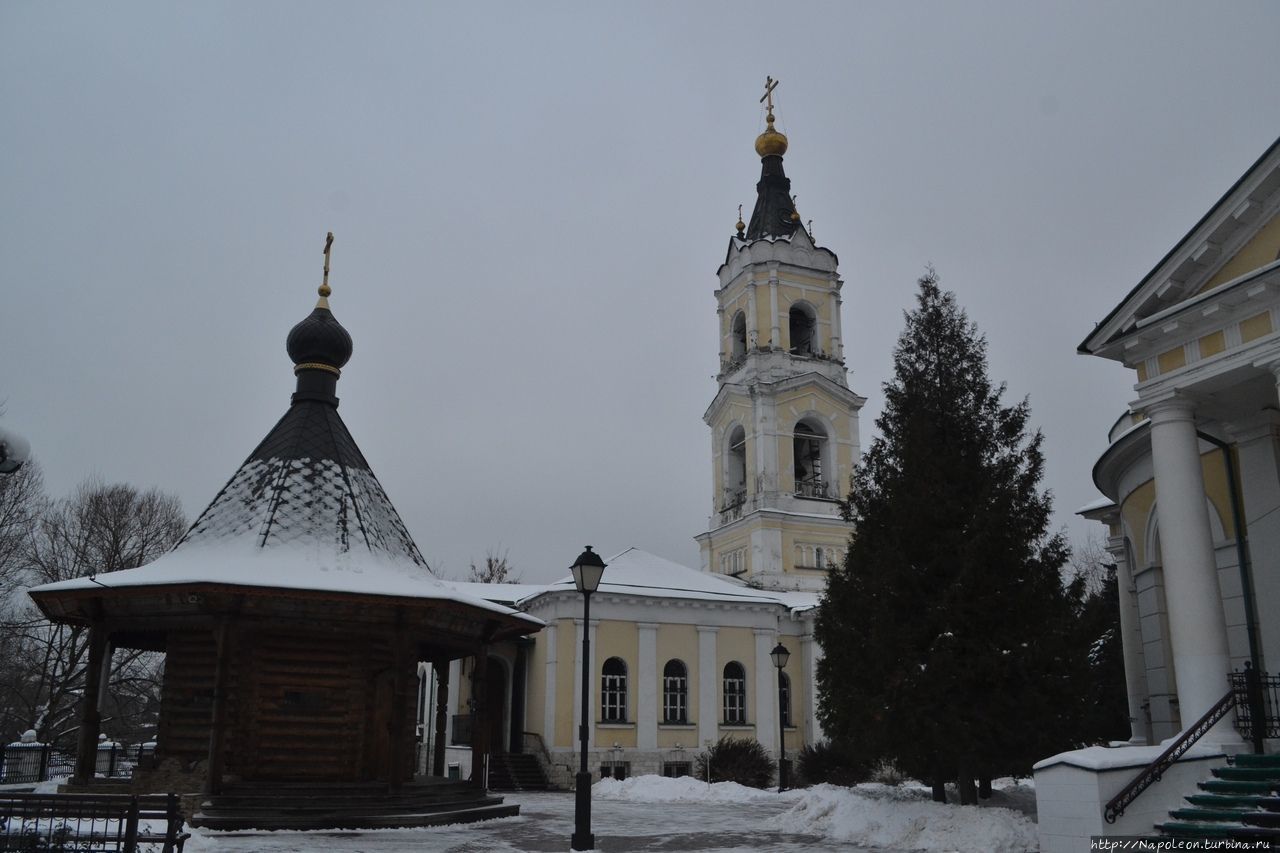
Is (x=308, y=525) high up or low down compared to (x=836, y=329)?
down

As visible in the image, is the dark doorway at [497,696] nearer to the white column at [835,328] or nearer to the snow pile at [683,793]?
the snow pile at [683,793]

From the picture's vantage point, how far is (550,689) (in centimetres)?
3155

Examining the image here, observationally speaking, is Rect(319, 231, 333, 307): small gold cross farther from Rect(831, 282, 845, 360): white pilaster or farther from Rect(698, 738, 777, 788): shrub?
Rect(831, 282, 845, 360): white pilaster

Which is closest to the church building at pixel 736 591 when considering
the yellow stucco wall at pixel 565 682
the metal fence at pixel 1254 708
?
the yellow stucco wall at pixel 565 682

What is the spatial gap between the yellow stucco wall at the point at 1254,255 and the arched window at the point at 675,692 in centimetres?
2352

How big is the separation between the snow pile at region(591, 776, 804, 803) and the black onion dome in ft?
40.0

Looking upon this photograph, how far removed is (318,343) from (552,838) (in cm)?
1059

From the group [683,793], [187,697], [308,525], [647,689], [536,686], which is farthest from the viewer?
[647,689]

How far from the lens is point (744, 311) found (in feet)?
150

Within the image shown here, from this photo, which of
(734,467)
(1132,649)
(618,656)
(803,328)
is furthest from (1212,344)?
(803,328)

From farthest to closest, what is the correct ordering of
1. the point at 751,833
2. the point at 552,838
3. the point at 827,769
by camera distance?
the point at 827,769 → the point at 751,833 → the point at 552,838

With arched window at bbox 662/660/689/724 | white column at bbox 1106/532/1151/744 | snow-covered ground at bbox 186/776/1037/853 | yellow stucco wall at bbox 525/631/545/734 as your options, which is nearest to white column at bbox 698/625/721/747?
arched window at bbox 662/660/689/724

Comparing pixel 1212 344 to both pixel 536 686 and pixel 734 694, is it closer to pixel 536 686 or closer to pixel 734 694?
pixel 734 694

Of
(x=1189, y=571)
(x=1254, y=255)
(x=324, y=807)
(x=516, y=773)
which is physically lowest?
(x=516, y=773)
